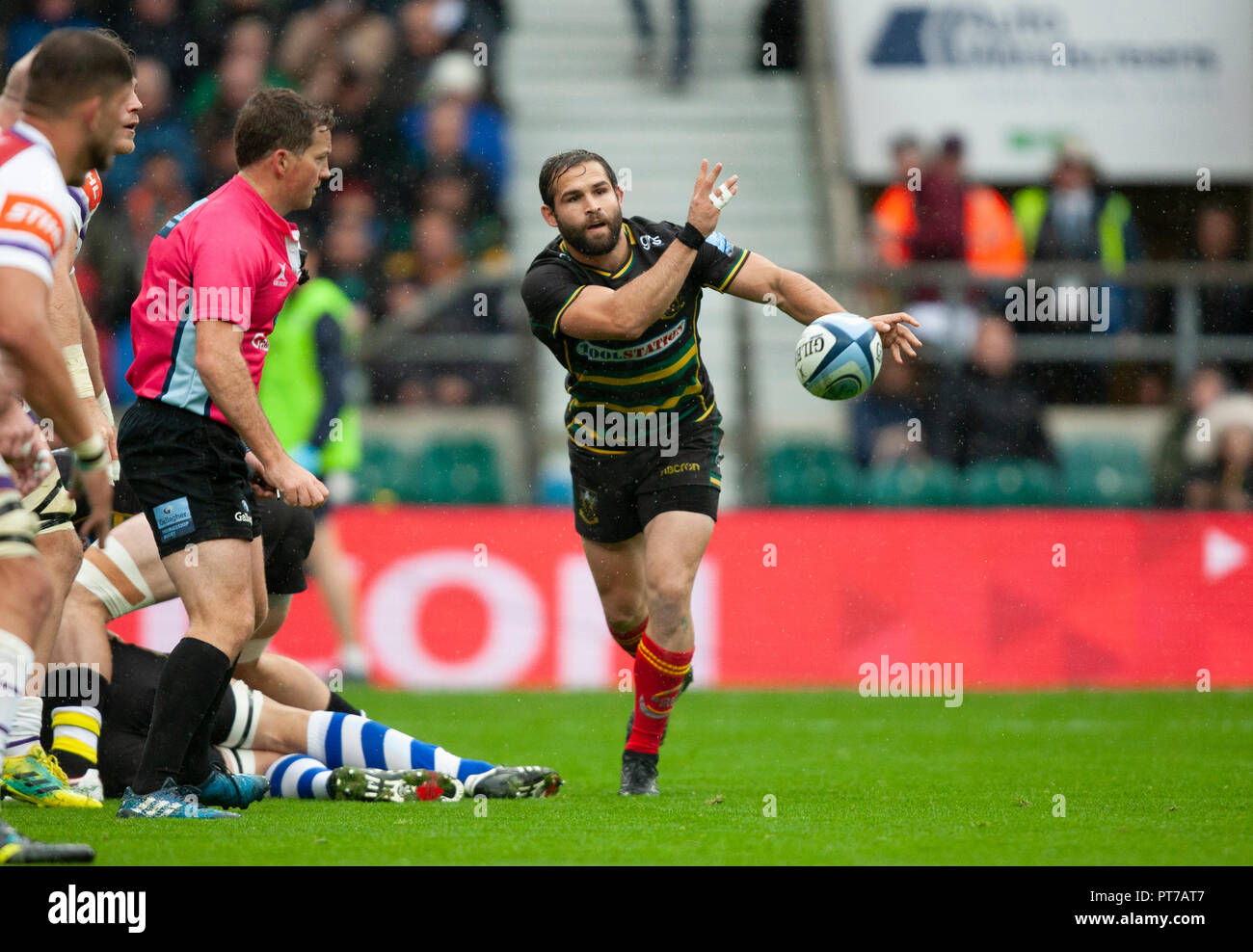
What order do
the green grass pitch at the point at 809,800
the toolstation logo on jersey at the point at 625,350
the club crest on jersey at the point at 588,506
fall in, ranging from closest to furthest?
the green grass pitch at the point at 809,800
the toolstation logo on jersey at the point at 625,350
the club crest on jersey at the point at 588,506

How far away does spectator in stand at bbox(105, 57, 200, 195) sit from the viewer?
13.3 meters

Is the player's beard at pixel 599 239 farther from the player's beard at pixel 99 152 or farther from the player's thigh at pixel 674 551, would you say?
the player's beard at pixel 99 152

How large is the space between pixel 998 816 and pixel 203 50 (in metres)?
10.9

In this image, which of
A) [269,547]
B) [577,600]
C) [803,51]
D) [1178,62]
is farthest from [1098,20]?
[269,547]

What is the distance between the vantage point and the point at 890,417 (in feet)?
39.0

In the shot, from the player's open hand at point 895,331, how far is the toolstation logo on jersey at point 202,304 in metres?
2.19

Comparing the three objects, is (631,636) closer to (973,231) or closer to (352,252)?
(352,252)

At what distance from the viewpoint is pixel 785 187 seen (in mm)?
15969

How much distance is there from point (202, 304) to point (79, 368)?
1.01m

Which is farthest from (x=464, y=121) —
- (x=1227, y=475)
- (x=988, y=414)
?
(x=1227, y=475)

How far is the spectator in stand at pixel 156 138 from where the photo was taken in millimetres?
13289

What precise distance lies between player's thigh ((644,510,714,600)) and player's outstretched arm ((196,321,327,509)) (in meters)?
1.35

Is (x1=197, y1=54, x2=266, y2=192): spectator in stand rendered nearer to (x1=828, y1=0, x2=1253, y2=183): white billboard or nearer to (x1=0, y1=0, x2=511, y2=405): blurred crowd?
(x1=0, y1=0, x2=511, y2=405): blurred crowd

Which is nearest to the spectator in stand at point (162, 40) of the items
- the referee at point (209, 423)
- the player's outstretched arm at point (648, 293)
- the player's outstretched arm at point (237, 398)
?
the player's outstretched arm at point (648, 293)
